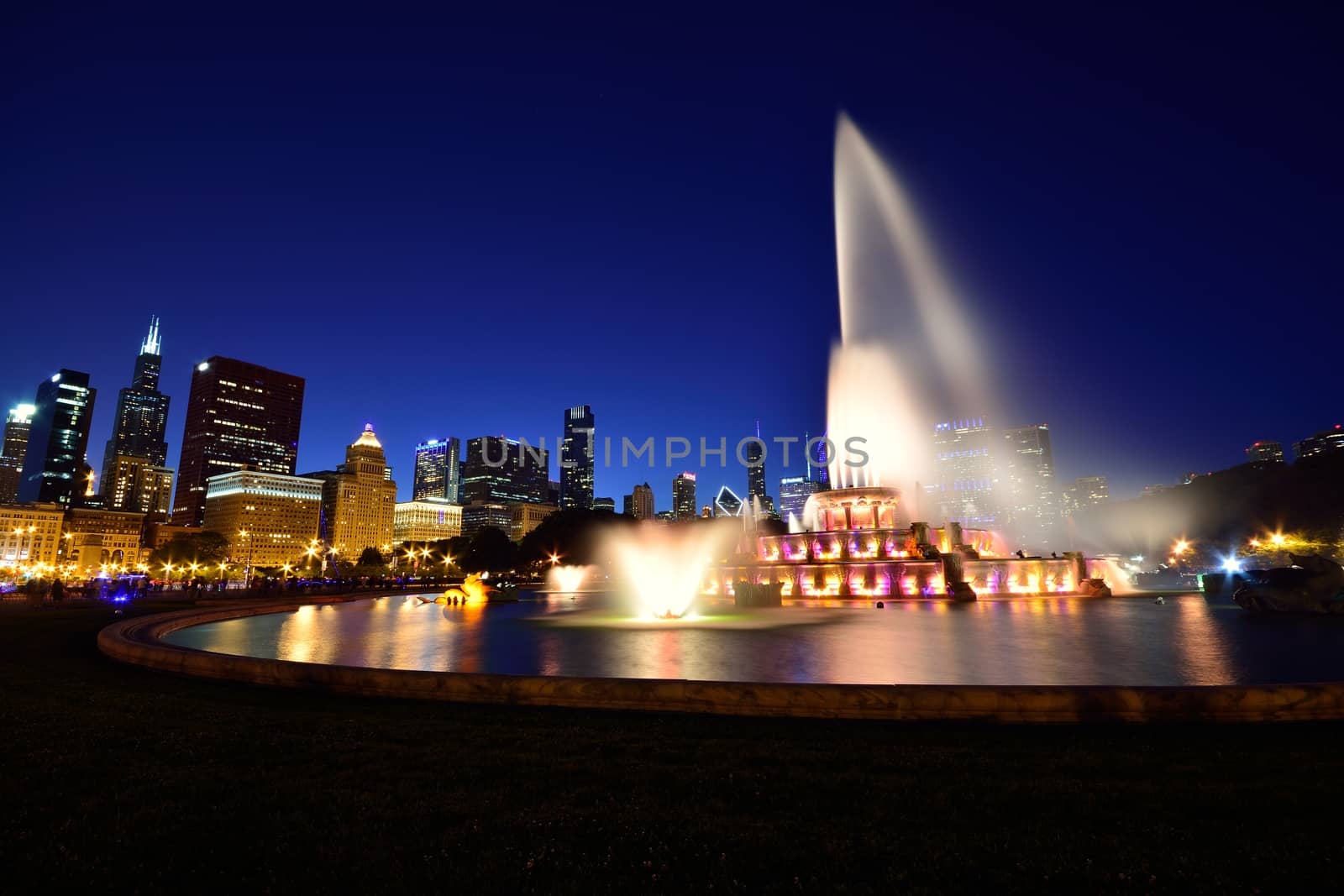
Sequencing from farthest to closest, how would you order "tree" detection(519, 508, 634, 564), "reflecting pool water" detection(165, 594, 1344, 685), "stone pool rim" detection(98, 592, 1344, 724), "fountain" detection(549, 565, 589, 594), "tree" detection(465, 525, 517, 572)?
"tree" detection(465, 525, 517, 572) → "tree" detection(519, 508, 634, 564) → "fountain" detection(549, 565, 589, 594) → "reflecting pool water" detection(165, 594, 1344, 685) → "stone pool rim" detection(98, 592, 1344, 724)

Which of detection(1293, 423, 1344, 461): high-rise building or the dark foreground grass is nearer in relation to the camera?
the dark foreground grass

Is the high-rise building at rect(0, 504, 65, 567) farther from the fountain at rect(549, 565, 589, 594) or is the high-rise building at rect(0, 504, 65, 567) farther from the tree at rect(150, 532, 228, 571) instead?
the fountain at rect(549, 565, 589, 594)

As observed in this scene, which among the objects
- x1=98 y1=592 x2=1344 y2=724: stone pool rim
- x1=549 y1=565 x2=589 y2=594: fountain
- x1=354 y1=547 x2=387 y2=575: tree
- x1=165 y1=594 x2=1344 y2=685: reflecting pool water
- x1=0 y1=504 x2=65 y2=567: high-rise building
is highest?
x1=0 y1=504 x2=65 y2=567: high-rise building

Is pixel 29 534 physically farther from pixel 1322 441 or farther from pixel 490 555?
pixel 1322 441

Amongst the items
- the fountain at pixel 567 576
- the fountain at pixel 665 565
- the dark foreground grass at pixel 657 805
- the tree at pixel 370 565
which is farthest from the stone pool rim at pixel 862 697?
the tree at pixel 370 565

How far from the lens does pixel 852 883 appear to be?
4.70 meters

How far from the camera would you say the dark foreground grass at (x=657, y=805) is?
16.2 feet

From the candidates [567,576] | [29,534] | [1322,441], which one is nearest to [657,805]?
[567,576]

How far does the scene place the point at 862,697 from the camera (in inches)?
379

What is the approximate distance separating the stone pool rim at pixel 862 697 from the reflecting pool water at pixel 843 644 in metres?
3.41

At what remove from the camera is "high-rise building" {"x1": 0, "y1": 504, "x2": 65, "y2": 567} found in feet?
602

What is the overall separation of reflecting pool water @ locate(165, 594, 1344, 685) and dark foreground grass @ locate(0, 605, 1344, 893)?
5.38 meters

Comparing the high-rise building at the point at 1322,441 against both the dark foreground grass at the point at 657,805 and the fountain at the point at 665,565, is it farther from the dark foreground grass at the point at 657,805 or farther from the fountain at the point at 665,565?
the dark foreground grass at the point at 657,805

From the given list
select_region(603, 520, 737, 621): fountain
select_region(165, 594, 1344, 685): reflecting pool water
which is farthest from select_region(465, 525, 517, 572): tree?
select_region(165, 594, 1344, 685): reflecting pool water
